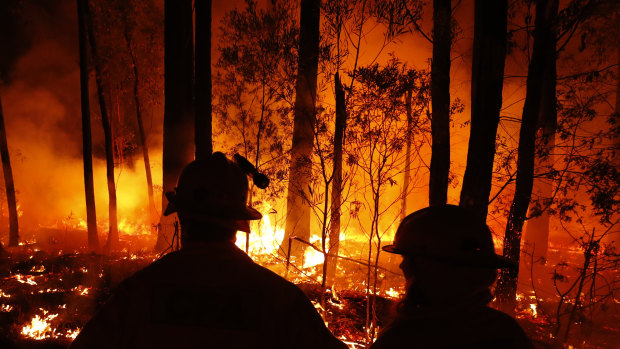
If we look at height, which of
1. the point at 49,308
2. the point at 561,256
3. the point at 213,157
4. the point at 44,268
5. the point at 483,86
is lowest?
the point at 561,256

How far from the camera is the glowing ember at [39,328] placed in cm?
587

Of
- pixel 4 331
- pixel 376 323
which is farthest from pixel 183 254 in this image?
pixel 376 323

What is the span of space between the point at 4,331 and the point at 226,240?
5814mm

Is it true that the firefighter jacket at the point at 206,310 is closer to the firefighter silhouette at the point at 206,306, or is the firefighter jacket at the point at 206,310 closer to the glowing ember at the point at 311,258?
the firefighter silhouette at the point at 206,306

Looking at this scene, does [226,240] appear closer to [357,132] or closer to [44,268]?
[357,132]

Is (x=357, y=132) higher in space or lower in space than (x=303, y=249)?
higher

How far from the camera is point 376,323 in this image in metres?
7.61

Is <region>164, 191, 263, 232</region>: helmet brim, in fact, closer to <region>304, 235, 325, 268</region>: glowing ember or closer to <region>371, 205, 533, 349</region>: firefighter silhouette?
<region>371, 205, 533, 349</region>: firefighter silhouette

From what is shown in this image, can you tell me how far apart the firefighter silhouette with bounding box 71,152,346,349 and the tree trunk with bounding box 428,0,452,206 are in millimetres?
7194

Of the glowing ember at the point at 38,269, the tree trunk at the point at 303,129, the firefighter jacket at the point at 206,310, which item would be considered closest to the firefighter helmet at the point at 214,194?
the firefighter jacket at the point at 206,310

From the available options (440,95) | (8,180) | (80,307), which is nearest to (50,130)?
(8,180)

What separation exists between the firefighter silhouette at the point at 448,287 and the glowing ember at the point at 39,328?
617 centimetres

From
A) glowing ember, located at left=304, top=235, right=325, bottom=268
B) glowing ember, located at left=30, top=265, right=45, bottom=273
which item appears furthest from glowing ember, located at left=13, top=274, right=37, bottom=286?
glowing ember, located at left=304, top=235, right=325, bottom=268

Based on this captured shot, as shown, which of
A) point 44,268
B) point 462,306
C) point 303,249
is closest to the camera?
point 462,306
